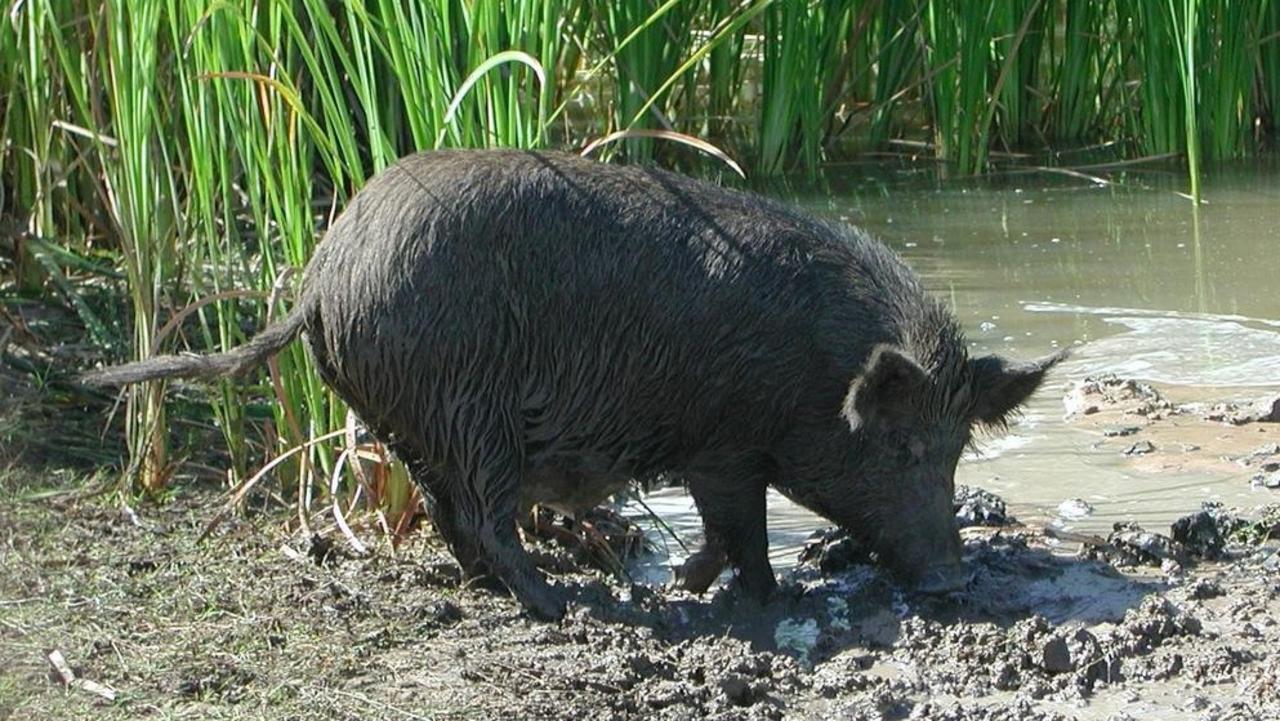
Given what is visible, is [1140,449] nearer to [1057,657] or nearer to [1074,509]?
[1074,509]

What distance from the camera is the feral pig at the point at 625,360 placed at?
455 centimetres

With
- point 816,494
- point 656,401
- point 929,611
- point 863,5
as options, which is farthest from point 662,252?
point 863,5

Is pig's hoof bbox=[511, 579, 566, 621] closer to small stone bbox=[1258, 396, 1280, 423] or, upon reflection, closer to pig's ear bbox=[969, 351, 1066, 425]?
pig's ear bbox=[969, 351, 1066, 425]

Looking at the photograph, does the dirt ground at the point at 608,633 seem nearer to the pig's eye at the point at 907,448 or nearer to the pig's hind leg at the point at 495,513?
the pig's hind leg at the point at 495,513

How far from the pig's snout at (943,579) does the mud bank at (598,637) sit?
1.4 inches

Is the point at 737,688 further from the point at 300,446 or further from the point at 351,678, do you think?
the point at 300,446

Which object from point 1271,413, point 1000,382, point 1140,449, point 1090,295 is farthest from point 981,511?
point 1090,295

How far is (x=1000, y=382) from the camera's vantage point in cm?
494

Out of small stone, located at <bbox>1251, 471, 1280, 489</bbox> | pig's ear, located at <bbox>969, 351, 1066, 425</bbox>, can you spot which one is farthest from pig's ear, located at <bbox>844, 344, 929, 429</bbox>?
small stone, located at <bbox>1251, 471, 1280, 489</bbox>

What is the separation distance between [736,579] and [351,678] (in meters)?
1.19

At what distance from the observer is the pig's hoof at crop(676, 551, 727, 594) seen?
16.2ft

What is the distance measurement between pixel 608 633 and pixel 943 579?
35.0 inches

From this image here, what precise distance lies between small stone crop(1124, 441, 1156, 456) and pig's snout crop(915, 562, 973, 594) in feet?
4.31

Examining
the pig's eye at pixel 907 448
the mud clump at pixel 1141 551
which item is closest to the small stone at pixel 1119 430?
the mud clump at pixel 1141 551
